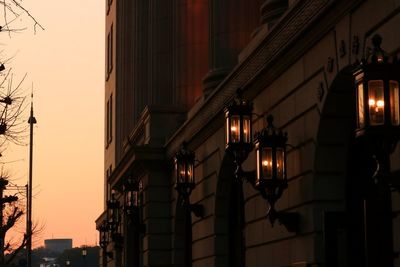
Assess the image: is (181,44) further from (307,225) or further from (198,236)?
(307,225)

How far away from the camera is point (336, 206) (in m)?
16.5

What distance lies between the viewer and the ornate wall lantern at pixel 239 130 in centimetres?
1811

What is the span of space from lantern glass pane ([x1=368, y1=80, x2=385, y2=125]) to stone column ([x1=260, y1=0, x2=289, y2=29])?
10686mm

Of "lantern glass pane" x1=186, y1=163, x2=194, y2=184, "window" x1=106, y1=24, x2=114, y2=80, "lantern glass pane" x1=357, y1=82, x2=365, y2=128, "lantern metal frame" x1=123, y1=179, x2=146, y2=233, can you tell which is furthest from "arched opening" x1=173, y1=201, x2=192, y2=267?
"window" x1=106, y1=24, x2=114, y2=80

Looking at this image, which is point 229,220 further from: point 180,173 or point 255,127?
point 255,127

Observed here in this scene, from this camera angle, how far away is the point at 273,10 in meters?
20.1

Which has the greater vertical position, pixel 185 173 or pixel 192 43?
pixel 192 43

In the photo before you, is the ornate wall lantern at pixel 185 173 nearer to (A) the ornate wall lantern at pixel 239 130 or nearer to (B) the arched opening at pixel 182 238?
(A) the ornate wall lantern at pixel 239 130

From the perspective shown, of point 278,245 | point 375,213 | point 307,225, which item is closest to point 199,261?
point 278,245

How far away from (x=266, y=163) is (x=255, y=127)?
3.64 m

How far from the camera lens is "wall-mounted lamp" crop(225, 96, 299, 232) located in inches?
661

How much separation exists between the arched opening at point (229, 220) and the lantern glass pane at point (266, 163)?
6.58 metres

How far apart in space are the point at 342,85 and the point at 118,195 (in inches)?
1280

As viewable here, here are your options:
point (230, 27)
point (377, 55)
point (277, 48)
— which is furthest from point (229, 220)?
point (377, 55)
